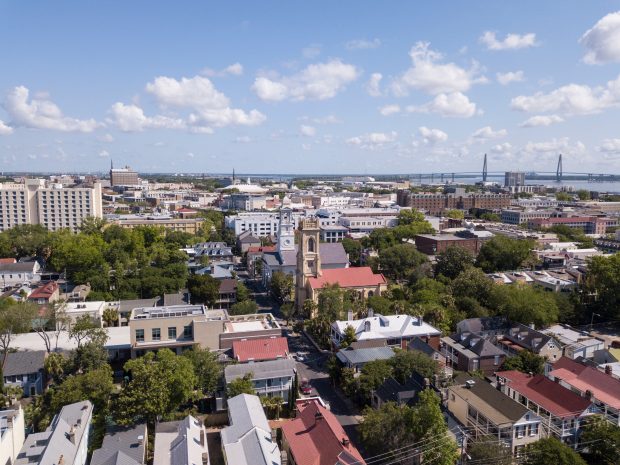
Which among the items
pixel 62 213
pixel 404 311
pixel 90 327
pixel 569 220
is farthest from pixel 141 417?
pixel 569 220

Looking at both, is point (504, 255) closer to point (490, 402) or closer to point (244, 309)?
point (244, 309)

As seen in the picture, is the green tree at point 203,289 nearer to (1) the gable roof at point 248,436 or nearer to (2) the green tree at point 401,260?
(2) the green tree at point 401,260

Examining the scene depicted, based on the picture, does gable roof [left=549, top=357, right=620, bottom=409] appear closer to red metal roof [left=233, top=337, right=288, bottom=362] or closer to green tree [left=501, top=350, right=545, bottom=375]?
green tree [left=501, top=350, right=545, bottom=375]

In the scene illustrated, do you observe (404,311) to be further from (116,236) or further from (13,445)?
(116,236)

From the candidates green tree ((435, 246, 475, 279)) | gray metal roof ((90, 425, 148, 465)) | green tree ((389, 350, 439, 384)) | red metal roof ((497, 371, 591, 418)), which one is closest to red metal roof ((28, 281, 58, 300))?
gray metal roof ((90, 425, 148, 465))

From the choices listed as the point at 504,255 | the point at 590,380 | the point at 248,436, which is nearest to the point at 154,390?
the point at 248,436

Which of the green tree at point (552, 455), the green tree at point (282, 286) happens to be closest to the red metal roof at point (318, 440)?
the green tree at point (552, 455)
